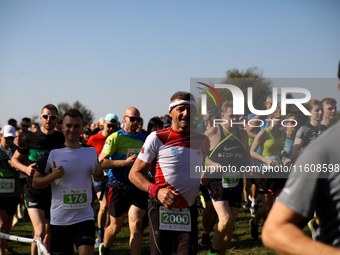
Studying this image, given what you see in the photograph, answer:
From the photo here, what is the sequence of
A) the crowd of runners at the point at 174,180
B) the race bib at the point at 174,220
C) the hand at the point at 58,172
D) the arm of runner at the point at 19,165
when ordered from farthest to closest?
the arm of runner at the point at 19,165
the hand at the point at 58,172
the race bib at the point at 174,220
the crowd of runners at the point at 174,180

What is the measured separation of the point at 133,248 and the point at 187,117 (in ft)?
7.92

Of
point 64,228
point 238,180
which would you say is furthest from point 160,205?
point 238,180

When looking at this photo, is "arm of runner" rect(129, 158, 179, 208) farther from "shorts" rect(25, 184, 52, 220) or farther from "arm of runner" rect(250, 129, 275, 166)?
"arm of runner" rect(250, 129, 275, 166)

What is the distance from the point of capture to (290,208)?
140 centimetres

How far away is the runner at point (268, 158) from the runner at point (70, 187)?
3.71 meters

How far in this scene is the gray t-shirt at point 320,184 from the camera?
55.0 inches

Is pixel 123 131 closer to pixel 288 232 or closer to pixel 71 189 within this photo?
pixel 71 189

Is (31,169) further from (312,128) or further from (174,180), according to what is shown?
(312,128)

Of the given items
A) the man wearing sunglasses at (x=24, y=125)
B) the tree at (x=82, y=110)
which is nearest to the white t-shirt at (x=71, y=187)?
the man wearing sunglasses at (x=24, y=125)

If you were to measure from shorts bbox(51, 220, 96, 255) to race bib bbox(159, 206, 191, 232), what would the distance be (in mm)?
942

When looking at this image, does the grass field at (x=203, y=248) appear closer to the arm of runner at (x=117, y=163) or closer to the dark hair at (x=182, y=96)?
the arm of runner at (x=117, y=163)

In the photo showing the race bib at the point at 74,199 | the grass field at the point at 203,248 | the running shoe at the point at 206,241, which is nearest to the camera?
the race bib at the point at 74,199

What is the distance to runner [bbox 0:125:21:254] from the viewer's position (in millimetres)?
6215

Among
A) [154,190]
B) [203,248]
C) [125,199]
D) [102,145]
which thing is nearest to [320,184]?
[154,190]
